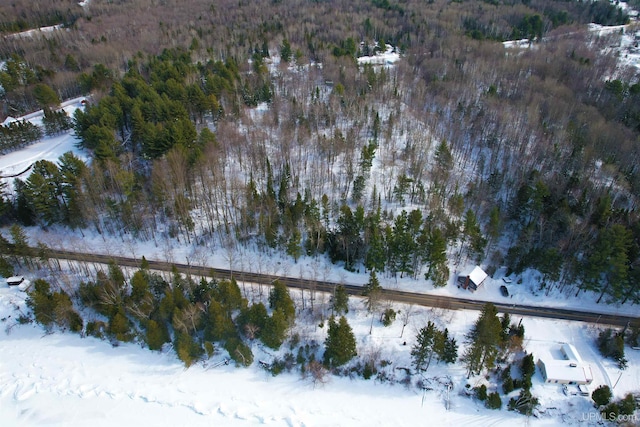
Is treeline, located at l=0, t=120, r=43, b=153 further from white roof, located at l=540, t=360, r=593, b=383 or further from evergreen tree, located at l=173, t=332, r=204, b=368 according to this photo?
white roof, located at l=540, t=360, r=593, b=383

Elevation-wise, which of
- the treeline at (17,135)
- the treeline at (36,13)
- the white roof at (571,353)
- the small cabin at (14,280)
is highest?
the treeline at (36,13)

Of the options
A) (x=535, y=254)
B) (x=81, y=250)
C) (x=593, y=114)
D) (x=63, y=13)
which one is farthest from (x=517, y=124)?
(x=63, y=13)

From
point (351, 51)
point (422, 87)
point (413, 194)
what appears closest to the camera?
point (413, 194)

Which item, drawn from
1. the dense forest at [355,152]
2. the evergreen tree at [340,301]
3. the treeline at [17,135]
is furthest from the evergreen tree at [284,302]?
the treeline at [17,135]

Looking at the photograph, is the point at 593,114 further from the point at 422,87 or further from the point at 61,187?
the point at 61,187

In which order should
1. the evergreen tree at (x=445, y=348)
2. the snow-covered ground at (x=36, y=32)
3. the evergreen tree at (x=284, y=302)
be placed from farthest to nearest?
the snow-covered ground at (x=36, y=32), the evergreen tree at (x=284, y=302), the evergreen tree at (x=445, y=348)

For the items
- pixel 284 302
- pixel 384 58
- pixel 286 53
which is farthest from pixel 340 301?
pixel 384 58

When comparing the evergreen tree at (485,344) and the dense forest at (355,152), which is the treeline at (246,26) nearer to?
the dense forest at (355,152)
